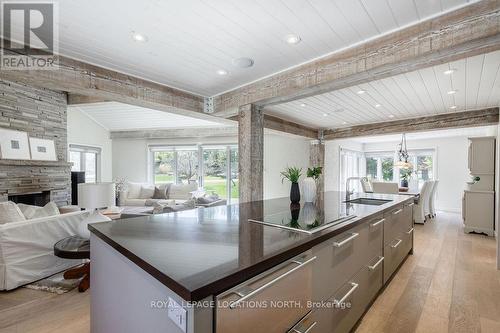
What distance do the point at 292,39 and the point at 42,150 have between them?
5.65 metres

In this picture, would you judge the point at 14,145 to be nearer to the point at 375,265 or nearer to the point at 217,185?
the point at 217,185

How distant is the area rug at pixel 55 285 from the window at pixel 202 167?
17.5 ft

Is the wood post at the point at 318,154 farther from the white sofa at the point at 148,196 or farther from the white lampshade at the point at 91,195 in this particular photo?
the white lampshade at the point at 91,195

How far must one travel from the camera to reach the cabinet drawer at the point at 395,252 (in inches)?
96.9

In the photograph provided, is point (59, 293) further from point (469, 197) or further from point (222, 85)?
point (469, 197)

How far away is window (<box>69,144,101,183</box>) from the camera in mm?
7035

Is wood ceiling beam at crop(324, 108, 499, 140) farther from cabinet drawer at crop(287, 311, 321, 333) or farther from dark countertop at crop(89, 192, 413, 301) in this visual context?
cabinet drawer at crop(287, 311, 321, 333)

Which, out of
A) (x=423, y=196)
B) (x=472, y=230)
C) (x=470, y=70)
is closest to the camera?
(x=470, y=70)

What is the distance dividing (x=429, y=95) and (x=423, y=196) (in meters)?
2.85

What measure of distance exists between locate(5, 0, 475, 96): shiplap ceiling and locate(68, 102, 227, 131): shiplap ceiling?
377 centimetres

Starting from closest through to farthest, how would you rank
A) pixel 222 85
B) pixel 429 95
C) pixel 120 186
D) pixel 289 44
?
pixel 289 44 < pixel 222 85 < pixel 429 95 < pixel 120 186

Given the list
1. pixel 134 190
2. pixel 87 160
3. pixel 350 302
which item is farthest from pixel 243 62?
pixel 87 160

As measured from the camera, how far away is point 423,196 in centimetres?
569

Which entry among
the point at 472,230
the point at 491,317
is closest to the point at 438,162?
the point at 472,230
